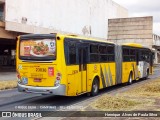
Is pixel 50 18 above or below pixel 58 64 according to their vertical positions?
above

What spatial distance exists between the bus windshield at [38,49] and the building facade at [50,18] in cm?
2407

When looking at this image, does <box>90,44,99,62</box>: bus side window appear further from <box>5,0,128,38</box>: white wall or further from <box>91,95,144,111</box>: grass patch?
<box>5,0,128,38</box>: white wall

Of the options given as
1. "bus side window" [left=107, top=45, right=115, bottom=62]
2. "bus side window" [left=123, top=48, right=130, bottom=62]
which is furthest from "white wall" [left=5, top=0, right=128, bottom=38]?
"bus side window" [left=107, top=45, right=115, bottom=62]

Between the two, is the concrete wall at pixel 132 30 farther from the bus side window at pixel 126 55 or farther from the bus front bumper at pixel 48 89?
the bus front bumper at pixel 48 89

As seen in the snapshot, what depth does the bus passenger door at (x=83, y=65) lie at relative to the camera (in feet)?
52.0

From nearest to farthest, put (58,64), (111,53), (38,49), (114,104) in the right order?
(114,104)
(58,64)
(38,49)
(111,53)

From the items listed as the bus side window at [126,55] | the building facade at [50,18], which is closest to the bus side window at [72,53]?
the bus side window at [126,55]

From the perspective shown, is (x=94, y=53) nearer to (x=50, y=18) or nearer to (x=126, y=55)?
(x=126, y=55)

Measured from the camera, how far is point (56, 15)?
166 ft

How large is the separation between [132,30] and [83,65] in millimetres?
64091

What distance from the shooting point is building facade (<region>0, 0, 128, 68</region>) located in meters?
39.8

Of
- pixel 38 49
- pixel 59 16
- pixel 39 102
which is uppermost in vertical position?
pixel 59 16

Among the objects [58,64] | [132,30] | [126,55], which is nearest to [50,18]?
[126,55]

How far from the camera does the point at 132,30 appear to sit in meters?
78.8
